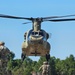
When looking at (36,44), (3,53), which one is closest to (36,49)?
(36,44)

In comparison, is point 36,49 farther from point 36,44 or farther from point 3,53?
point 3,53

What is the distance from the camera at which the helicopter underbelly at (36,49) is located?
32688 mm

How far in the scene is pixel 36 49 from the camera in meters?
32.8

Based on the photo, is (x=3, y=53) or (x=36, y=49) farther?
(x=36, y=49)

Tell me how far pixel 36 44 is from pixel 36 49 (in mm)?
265

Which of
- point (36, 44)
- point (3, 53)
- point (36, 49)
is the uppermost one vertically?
point (36, 44)

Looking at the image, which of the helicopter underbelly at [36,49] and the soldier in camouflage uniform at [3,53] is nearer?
the soldier in camouflage uniform at [3,53]

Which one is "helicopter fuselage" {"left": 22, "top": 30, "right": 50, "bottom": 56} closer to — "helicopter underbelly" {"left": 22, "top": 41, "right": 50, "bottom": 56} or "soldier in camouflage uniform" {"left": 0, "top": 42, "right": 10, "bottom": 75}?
"helicopter underbelly" {"left": 22, "top": 41, "right": 50, "bottom": 56}

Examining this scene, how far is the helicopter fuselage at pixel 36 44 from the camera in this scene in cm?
3272

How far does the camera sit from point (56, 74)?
108 m

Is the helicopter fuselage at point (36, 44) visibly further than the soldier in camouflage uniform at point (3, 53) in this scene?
Yes

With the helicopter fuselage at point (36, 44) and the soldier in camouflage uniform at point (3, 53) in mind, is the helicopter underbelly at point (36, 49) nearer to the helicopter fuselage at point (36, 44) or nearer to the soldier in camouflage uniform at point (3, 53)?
the helicopter fuselage at point (36, 44)

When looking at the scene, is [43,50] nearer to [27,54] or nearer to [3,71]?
[27,54]

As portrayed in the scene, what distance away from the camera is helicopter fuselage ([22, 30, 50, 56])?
107ft
